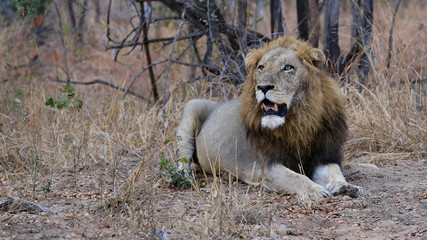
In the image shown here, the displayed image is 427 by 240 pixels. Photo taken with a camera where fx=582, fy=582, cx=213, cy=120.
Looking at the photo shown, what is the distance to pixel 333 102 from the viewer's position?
14.8 ft

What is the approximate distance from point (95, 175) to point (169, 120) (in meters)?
1.93

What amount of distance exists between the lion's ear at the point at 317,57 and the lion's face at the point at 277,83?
0.11 meters

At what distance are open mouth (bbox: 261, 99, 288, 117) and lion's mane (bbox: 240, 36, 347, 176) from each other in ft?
0.21

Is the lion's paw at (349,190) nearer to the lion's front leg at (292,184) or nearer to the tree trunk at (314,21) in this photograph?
the lion's front leg at (292,184)

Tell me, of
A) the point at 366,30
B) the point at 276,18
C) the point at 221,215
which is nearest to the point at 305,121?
the point at 221,215

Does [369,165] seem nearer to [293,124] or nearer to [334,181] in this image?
[334,181]

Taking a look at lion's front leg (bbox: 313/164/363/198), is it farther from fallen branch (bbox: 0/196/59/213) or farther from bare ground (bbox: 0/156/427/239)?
fallen branch (bbox: 0/196/59/213)

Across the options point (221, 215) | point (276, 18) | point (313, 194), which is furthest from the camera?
point (276, 18)

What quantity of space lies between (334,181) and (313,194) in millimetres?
251

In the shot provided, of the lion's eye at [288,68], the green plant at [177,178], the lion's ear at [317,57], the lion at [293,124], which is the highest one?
the lion's ear at [317,57]

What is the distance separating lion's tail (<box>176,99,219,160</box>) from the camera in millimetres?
5422

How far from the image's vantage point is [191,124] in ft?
18.0

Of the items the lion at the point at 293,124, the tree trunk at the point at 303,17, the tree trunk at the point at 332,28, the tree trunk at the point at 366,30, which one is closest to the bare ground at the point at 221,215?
the lion at the point at 293,124

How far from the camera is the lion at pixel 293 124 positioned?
424 cm
